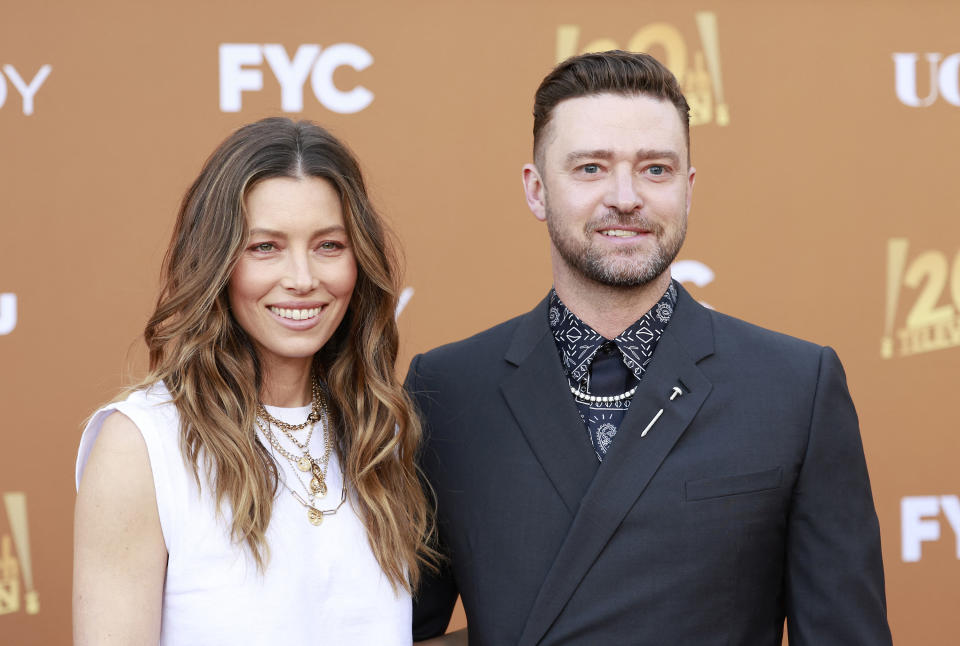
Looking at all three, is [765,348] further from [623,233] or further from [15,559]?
[15,559]

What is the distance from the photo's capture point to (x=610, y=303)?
6.32ft

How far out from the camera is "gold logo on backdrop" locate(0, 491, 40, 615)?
2.97 metres

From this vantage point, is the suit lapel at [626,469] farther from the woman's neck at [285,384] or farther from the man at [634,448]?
the woman's neck at [285,384]

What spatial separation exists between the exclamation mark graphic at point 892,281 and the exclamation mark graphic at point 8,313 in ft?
8.04

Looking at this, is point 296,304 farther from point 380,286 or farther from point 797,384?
point 797,384

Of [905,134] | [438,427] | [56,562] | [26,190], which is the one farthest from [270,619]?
[905,134]

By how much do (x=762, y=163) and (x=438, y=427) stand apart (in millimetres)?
1546

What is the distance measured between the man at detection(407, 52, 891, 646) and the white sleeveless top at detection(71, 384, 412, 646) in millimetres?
201

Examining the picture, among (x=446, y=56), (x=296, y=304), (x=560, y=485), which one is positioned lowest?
(x=560, y=485)

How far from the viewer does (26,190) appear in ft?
9.89

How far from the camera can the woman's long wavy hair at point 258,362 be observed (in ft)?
5.76

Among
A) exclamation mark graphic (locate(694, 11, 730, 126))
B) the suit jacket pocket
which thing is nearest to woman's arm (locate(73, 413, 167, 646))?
the suit jacket pocket

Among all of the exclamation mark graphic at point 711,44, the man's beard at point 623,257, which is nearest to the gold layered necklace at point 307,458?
the man's beard at point 623,257

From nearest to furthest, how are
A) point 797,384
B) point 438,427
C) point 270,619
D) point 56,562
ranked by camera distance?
point 270,619 < point 797,384 < point 438,427 < point 56,562
